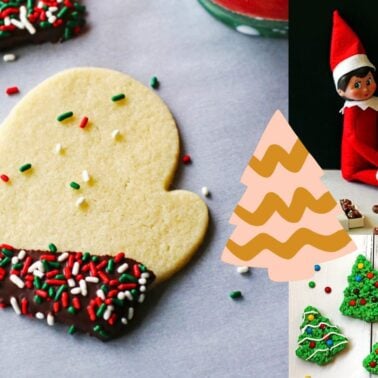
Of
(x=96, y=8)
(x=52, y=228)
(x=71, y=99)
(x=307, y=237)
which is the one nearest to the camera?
(x=307, y=237)

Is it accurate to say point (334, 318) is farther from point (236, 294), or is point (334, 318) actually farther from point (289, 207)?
point (289, 207)

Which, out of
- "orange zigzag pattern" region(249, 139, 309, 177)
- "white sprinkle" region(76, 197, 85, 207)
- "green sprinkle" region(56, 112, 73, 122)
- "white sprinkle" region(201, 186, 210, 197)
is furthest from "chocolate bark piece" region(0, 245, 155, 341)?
"orange zigzag pattern" region(249, 139, 309, 177)

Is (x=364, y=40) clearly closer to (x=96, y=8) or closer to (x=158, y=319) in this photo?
(x=158, y=319)

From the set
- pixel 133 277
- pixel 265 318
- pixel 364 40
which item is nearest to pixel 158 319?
pixel 133 277

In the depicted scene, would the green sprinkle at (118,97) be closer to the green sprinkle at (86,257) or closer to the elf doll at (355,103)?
the green sprinkle at (86,257)

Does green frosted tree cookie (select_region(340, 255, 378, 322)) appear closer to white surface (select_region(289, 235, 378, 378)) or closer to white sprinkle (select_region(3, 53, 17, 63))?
white surface (select_region(289, 235, 378, 378))

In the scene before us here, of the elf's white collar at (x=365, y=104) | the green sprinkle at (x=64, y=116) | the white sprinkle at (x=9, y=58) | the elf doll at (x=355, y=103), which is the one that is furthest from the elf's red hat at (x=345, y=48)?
the white sprinkle at (x=9, y=58)

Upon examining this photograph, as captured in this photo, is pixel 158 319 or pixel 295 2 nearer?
pixel 295 2

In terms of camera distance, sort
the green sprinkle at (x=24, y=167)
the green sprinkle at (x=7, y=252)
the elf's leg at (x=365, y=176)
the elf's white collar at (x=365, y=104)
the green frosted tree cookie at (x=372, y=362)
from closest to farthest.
Answer: the green frosted tree cookie at (x=372, y=362)
the elf's white collar at (x=365, y=104)
the elf's leg at (x=365, y=176)
the green sprinkle at (x=7, y=252)
the green sprinkle at (x=24, y=167)
